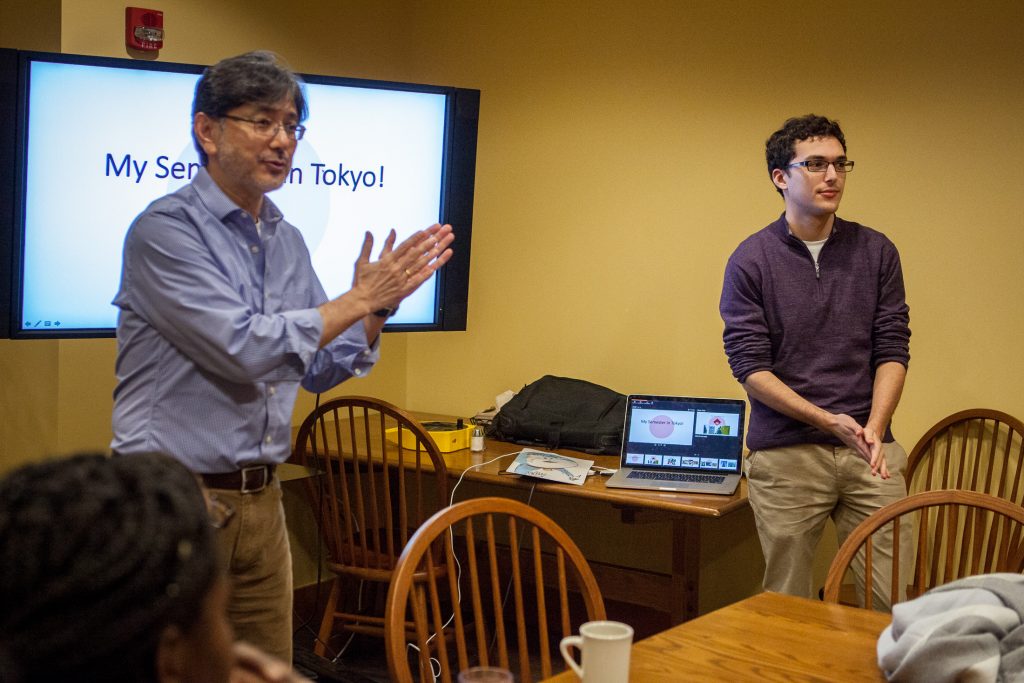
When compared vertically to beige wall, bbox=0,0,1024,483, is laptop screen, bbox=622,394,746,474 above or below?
below

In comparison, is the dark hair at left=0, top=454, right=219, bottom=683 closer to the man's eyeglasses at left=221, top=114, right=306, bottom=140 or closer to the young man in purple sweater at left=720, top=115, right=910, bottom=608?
the man's eyeglasses at left=221, top=114, right=306, bottom=140

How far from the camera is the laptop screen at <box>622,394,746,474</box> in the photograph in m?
3.36

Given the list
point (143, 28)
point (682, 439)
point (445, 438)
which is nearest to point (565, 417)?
point (445, 438)

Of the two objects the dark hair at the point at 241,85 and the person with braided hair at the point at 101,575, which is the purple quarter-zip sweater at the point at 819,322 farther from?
the person with braided hair at the point at 101,575

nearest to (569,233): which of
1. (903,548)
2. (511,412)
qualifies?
(511,412)

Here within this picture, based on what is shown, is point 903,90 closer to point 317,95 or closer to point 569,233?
point 569,233

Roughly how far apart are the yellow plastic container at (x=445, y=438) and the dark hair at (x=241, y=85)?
5.68 ft

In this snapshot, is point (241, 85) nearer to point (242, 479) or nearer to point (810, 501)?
point (242, 479)

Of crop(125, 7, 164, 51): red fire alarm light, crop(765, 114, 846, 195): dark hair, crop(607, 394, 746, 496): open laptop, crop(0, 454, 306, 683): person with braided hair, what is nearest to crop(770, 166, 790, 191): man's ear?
crop(765, 114, 846, 195): dark hair

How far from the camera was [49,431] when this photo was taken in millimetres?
3418

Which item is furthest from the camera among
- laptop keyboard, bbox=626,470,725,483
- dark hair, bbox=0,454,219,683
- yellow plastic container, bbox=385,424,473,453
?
yellow plastic container, bbox=385,424,473,453

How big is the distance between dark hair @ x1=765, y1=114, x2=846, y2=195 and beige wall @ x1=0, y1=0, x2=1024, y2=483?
67 cm

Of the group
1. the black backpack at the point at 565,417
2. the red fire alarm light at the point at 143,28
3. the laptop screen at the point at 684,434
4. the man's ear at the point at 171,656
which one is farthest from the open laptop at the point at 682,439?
the man's ear at the point at 171,656

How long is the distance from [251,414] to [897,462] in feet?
5.82
